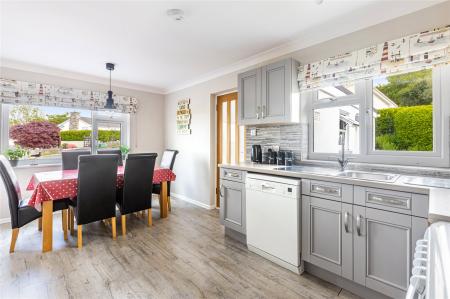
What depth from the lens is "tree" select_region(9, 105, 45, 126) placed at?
3473 millimetres

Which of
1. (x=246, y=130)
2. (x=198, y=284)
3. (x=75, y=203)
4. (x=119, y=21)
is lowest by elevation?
(x=198, y=284)

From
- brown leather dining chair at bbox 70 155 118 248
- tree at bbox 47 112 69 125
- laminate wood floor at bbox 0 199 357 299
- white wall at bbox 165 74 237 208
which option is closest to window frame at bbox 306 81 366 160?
laminate wood floor at bbox 0 199 357 299

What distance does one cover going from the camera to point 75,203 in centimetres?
266

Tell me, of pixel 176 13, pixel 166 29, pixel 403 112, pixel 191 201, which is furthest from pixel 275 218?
pixel 191 201

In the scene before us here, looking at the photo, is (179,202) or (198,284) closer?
(198,284)

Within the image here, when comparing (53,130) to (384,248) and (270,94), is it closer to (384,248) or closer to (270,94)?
(270,94)

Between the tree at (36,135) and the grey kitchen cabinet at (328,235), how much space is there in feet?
13.3

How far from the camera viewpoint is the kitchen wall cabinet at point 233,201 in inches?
103

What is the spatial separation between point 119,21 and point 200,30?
0.80m

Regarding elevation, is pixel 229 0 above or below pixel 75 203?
above

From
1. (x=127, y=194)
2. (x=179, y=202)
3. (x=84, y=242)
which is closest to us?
(x=84, y=242)

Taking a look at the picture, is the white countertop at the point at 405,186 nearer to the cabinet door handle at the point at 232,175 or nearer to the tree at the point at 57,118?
the cabinet door handle at the point at 232,175

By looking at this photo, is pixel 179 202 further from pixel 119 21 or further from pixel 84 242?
pixel 119 21

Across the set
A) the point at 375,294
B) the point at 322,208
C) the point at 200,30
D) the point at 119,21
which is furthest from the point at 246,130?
the point at 375,294
